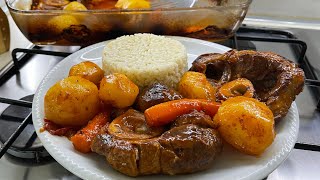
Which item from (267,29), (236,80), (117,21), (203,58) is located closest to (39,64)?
(117,21)

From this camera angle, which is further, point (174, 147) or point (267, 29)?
point (267, 29)

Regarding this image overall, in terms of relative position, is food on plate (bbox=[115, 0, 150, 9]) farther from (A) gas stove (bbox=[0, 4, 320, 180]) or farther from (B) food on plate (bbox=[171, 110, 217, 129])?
(B) food on plate (bbox=[171, 110, 217, 129])

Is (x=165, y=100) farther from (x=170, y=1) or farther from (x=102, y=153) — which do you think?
(x=170, y=1)

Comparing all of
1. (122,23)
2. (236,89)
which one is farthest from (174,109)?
→ (122,23)

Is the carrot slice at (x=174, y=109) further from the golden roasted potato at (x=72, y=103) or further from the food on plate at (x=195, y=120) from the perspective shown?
the golden roasted potato at (x=72, y=103)

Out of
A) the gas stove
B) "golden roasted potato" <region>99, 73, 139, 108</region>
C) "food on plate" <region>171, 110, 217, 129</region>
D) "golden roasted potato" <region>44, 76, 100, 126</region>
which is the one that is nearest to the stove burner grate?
the gas stove

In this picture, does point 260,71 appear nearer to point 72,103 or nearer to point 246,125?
point 246,125
